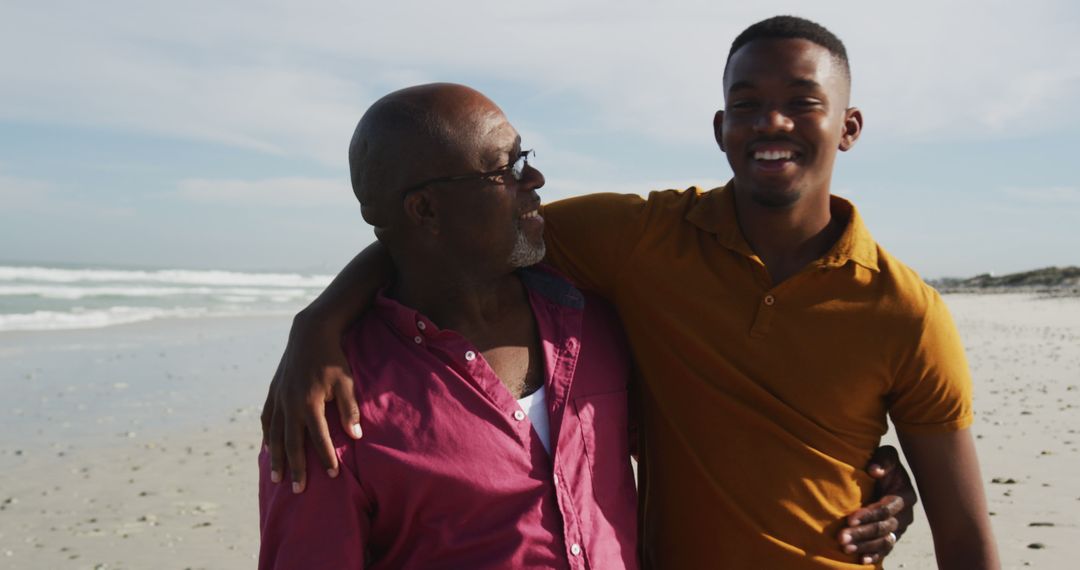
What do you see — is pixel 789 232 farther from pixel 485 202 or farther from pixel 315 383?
pixel 315 383

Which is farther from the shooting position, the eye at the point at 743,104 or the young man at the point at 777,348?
the eye at the point at 743,104

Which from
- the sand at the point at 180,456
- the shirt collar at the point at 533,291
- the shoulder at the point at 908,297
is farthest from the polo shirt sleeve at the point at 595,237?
the sand at the point at 180,456

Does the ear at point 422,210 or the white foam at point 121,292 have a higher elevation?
the ear at point 422,210

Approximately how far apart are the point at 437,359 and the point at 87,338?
1824cm

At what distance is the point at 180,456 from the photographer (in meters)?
8.97

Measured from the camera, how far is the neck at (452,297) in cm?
284

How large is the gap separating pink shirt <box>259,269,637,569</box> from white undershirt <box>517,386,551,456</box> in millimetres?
33

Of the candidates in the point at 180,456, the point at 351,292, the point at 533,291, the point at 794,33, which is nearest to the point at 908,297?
the point at 794,33

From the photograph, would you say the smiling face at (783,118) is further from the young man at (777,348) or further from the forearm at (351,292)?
the forearm at (351,292)

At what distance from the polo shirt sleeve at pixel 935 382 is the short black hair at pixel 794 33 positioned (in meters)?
0.83

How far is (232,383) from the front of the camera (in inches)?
528

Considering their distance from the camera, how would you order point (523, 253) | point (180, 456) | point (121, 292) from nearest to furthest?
1. point (523, 253)
2. point (180, 456)
3. point (121, 292)

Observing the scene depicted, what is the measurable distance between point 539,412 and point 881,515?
1.09 metres

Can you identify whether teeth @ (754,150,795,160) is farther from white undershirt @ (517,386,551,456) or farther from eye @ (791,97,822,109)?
white undershirt @ (517,386,551,456)
